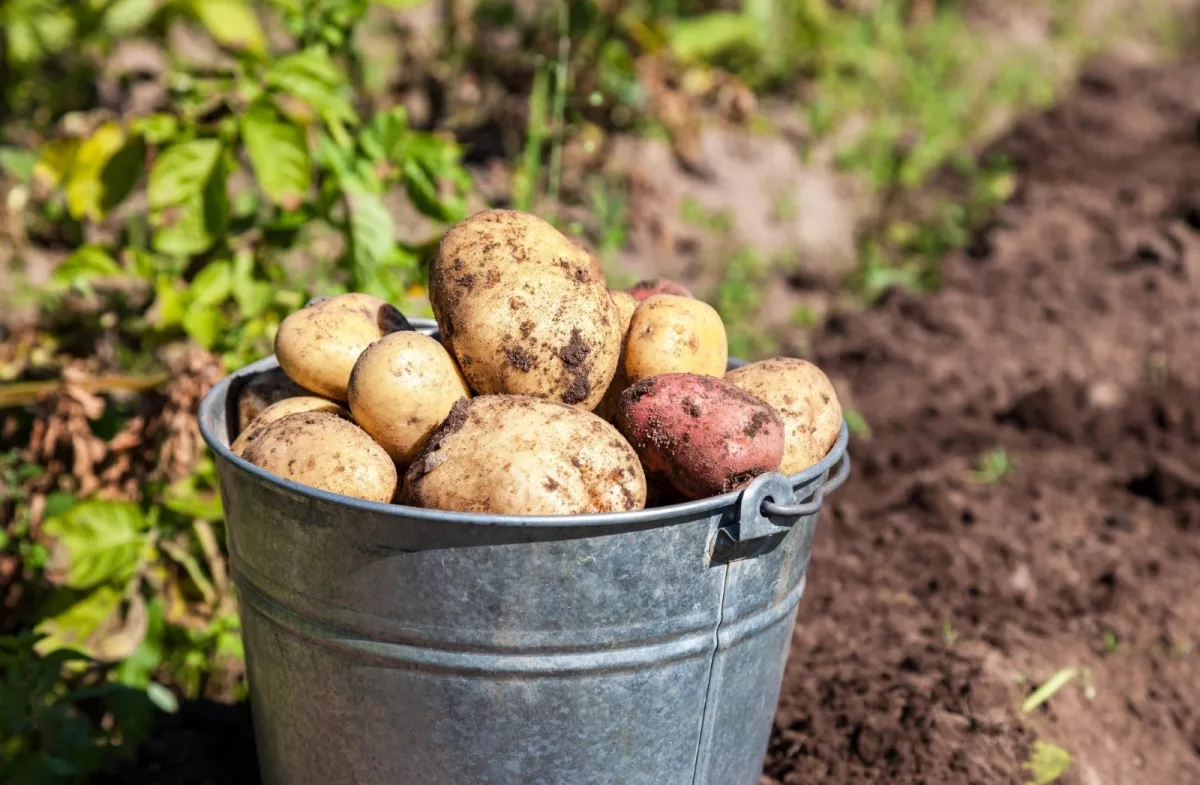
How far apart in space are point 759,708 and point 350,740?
2.21 ft

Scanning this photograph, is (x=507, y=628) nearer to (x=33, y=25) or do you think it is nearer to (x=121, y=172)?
(x=121, y=172)

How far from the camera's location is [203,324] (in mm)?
2701

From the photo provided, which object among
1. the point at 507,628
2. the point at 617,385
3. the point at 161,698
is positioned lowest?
the point at 161,698

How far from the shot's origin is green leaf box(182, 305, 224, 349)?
2695 millimetres

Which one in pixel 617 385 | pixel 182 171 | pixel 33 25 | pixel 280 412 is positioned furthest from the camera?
pixel 33 25

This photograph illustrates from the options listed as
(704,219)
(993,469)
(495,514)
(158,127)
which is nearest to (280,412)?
(495,514)

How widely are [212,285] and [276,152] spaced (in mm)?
382

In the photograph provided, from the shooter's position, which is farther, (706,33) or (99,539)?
(706,33)

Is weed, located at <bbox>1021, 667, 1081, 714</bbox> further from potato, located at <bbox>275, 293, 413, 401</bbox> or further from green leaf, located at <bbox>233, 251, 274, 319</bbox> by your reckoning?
green leaf, located at <bbox>233, 251, 274, 319</bbox>

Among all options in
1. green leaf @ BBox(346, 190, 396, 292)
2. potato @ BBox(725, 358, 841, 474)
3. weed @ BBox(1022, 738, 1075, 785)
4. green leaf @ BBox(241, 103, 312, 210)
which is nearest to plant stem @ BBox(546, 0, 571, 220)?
green leaf @ BBox(346, 190, 396, 292)

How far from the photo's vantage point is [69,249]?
14.1 ft

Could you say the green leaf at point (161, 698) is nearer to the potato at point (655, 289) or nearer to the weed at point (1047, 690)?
the potato at point (655, 289)

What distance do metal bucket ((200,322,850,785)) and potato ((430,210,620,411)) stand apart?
1.25 feet

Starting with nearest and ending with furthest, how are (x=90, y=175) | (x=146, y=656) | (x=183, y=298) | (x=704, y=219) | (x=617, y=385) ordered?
(x=617, y=385) → (x=146, y=656) → (x=183, y=298) → (x=90, y=175) → (x=704, y=219)
